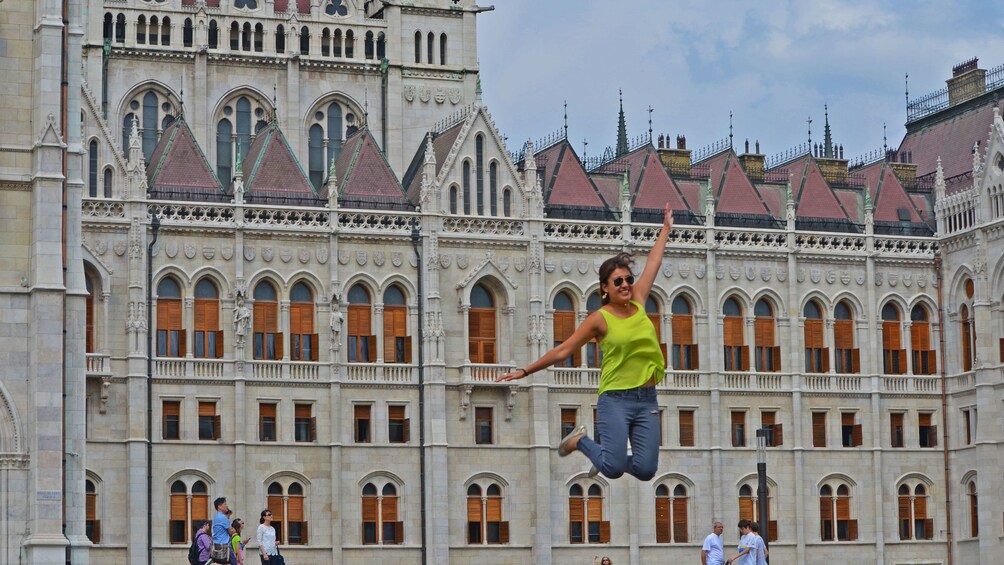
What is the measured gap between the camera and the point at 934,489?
7744cm

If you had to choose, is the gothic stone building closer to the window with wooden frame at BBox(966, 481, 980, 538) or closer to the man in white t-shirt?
the window with wooden frame at BBox(966, 481, 980, 538)

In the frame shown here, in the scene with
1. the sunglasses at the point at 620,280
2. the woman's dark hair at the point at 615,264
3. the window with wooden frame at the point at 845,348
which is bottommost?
the sunglasses at the point at 620,280

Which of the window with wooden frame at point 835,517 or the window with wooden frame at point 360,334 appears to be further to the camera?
the window with wooden frame at point 835,517

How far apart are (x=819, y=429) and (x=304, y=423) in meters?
19.2

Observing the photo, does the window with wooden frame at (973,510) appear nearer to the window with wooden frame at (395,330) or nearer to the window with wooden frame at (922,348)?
the window with wooden frame at (922,348)

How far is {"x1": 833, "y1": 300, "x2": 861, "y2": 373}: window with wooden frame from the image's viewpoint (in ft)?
254

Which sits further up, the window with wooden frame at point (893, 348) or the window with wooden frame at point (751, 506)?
the window with wooden frame at point (893, 348)

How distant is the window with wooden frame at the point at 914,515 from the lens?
3031 inches

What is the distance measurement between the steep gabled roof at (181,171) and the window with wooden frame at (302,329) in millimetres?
4430

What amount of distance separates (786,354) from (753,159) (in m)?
9.33

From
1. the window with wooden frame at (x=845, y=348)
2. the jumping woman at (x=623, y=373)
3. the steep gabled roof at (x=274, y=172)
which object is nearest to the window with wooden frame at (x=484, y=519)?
the steep gabled roof at (x=274, y=172)

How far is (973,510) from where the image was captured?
76625 mm

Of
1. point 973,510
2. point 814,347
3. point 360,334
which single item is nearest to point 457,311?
point 360,334

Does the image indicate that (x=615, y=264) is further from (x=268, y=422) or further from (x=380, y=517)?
(x=380, y=517)
